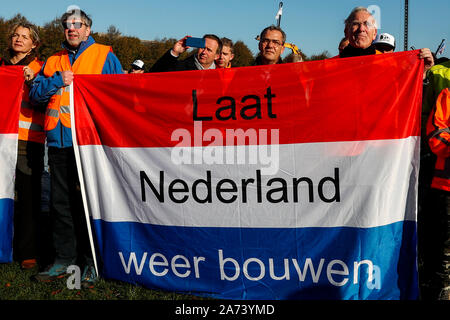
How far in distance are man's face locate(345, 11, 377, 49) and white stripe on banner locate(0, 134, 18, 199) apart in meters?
3.02

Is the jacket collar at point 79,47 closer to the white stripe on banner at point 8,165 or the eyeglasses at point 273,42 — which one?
the white stripe on banner at point 8,165

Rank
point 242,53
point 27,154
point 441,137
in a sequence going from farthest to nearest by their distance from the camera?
1. point 242,53
2. point 27,154
3. point 441,137

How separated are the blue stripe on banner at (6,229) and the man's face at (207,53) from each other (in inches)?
85.2

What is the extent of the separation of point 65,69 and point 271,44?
5.81ft

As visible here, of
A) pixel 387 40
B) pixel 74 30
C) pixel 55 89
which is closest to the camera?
pixel 55 89

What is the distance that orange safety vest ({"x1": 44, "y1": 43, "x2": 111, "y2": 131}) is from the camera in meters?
3.73

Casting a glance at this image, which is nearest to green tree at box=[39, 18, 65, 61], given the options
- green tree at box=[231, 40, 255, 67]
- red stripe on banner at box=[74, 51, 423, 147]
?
green tree at box=[231, 40, 255, 67]

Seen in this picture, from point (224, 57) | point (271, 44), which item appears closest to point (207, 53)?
point (271, 44)

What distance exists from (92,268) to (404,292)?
244cm

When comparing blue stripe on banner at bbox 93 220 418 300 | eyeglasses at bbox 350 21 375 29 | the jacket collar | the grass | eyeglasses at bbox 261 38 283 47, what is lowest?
the grass

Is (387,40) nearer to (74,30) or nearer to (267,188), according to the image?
(267,188)

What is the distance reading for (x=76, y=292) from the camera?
352 cm

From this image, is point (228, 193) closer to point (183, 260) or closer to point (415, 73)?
point (183, 260)

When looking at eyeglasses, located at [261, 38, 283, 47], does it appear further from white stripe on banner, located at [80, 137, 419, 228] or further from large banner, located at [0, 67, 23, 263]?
large banner, located at [0, 67, 23, 263]
